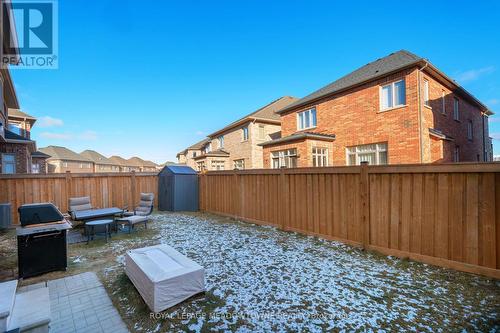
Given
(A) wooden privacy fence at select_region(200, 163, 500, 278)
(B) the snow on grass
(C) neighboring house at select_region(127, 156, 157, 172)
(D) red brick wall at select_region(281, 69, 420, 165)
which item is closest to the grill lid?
(B) the snow on grass

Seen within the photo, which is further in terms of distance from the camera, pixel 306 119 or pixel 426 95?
pixel 306 119

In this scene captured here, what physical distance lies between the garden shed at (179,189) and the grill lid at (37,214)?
661 cm

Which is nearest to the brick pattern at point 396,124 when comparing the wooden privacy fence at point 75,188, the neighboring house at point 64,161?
the wooden privacy fence at point 75,188

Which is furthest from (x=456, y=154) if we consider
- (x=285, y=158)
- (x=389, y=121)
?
(x=285, y=158)

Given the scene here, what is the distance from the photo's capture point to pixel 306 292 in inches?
131

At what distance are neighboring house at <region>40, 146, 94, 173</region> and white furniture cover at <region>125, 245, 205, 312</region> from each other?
56.8m

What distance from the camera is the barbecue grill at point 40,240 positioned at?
153 inches

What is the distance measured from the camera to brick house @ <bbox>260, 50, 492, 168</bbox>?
1052 cm

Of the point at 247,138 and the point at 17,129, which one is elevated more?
the point at 17,129

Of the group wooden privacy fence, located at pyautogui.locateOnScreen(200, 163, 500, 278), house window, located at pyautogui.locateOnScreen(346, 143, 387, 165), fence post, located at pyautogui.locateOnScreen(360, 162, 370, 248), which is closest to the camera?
wooden privacy fence, located at pyautogui.locateOnScreen(200, 163, 500, 278)

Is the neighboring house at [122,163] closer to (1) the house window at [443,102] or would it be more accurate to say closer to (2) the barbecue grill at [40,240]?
(2) the barbecue grill at [40,240]

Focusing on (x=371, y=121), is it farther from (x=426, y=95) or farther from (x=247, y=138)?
(x=247, y=138)

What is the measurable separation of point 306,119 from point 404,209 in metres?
12.3

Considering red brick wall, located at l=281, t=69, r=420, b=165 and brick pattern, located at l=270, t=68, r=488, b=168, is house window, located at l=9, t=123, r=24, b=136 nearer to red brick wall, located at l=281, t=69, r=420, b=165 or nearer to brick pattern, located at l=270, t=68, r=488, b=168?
brick pattern, located at l=270, t=68, r=488, b=168
